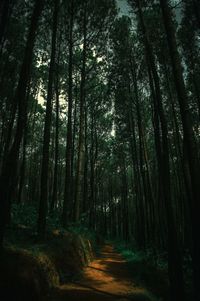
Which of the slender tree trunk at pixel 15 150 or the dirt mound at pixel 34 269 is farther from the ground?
the slender tree trunk at pixel 15 150

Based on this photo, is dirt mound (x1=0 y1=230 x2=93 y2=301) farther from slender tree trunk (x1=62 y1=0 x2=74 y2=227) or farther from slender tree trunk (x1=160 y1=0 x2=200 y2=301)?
slender tree trunk (x1=160 y1=0 x2=200 y2=301)

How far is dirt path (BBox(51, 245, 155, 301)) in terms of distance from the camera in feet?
21.4

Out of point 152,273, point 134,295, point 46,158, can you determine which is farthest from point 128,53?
point 134,295

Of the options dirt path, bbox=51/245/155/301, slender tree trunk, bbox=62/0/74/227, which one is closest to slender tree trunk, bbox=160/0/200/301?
dirt path, bbox=51/245/155/301

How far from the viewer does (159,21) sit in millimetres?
12727

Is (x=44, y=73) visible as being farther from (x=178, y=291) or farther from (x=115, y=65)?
(x=178, y=291)

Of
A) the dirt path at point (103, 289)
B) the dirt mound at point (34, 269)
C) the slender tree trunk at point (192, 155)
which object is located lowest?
the dirt path at point (103, 289)

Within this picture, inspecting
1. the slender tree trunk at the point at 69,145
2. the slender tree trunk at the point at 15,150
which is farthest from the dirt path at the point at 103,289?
the slender tree trunk at the point at 69,145

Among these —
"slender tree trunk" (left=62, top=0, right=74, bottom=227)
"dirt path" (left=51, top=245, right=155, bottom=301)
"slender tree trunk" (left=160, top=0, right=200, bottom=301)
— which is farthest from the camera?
"slender tree trunk" (left=62, top=0, right=74, bottom=227)

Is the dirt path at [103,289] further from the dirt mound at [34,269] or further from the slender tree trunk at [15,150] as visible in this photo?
the slender tree trunk at [15,150]

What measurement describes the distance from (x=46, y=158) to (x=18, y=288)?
16.8ft

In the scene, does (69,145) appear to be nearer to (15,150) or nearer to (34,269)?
(15,150)

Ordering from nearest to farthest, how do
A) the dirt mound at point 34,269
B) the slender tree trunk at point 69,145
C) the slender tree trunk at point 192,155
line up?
the dirt mound at point 34,269 → the slender tree trunk at point 192,155 → the slender tree trunk at point 69,145

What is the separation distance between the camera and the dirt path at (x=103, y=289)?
6.52m
